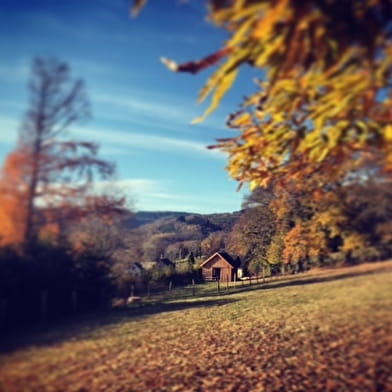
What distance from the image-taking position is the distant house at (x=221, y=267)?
6047 millimetres

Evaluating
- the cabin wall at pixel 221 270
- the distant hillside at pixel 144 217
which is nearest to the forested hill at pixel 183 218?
the distant hillside at pixel 144 217

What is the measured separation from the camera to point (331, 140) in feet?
13.6

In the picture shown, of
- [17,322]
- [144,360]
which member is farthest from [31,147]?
[144,360]

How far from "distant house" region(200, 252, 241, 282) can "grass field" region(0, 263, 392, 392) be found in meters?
0.35

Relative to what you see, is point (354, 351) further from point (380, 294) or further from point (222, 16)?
point (222, 16)

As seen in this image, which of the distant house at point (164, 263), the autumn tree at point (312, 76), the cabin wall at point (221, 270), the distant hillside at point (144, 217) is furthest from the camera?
the cabin wall at point (221, 270)

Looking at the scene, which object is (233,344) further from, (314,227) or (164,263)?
(314,227)

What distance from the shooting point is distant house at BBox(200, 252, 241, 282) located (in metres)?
6.05

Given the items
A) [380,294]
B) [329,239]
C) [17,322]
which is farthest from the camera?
[329,239]

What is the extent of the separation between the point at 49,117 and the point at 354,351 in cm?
Answer: 471

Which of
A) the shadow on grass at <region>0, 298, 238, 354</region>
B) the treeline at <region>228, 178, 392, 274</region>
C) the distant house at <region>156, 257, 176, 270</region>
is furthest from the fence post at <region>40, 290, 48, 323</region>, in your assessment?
the treeline at <region>228, 178, 392, 274</region>

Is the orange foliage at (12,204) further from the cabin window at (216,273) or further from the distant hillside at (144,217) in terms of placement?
the cabin window at (216,273)

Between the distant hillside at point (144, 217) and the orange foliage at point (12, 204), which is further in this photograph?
the distant hillside at point (144, 217)

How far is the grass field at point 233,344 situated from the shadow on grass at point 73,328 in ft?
0.04
